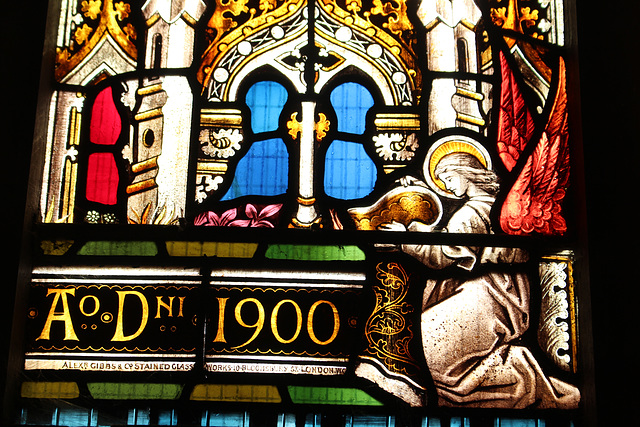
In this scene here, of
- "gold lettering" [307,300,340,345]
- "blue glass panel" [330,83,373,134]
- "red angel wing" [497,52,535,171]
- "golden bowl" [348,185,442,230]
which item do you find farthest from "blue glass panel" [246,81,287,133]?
"red angel wing" [497,52,535,171]

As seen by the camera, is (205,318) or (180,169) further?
(180,169)

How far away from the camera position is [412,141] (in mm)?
3344

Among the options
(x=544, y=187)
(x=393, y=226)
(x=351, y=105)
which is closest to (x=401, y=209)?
(x=393, y=226)

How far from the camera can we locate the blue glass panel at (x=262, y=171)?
329cm

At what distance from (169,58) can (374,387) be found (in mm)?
1570

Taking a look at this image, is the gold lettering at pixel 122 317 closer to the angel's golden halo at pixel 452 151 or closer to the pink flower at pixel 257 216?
the pink flower at pixel 257 216

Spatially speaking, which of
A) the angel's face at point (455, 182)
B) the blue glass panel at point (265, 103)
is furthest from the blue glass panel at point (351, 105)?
the angel's face at point (455, 182)

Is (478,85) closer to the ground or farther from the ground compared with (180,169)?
farther from the ground

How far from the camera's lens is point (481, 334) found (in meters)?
3.11

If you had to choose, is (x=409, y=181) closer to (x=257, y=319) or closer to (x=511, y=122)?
(x=511, y=122)

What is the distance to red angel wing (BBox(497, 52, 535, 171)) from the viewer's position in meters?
3.35

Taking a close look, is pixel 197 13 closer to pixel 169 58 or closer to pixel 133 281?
pixel 169 58

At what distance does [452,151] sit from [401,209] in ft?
1.07

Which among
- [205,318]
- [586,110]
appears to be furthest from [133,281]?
[586,110]
